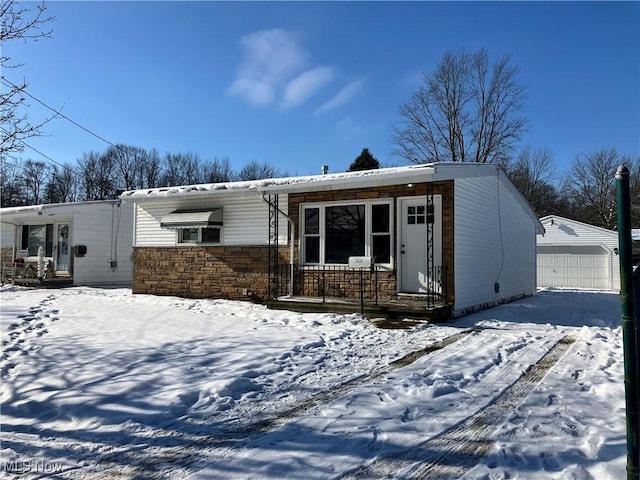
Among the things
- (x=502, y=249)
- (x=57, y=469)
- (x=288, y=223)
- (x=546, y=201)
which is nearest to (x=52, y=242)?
(x=288, y=223)

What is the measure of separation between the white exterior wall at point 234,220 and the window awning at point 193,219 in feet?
0.74

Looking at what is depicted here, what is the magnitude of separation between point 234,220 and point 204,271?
160 cm

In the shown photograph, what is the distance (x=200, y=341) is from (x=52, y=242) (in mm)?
14908

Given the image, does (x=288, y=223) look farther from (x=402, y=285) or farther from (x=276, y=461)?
(x=276, y=461)

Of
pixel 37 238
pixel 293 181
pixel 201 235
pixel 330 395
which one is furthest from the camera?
pixel 37 238

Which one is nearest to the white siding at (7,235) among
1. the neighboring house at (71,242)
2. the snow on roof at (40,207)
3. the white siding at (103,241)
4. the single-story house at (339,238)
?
the neighboring house at (71,242)

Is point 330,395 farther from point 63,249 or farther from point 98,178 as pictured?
point 98,178

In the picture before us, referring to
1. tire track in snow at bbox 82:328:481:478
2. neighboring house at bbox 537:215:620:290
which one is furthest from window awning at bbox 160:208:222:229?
neighboring house at bbox 537:215:620:290

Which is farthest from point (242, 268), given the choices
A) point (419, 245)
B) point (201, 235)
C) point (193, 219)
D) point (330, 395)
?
point (330, 395)

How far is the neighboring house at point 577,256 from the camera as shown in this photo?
21422 millimetres

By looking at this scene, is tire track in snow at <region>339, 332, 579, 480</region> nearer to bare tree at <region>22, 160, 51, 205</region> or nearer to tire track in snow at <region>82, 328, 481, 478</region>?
tire track in snow at <region>82, 328, 481, 478</region>

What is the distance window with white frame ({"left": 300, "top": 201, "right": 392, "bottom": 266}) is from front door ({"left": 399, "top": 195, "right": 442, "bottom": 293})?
0.34 metres

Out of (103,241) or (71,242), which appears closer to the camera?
(71,242)

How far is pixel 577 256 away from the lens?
874 inches
